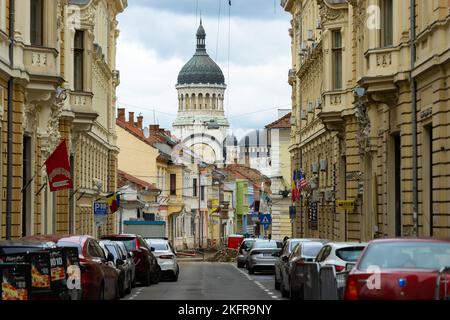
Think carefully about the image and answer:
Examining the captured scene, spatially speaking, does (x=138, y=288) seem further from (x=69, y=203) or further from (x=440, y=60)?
(x=69, y=203)

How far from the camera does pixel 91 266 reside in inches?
871

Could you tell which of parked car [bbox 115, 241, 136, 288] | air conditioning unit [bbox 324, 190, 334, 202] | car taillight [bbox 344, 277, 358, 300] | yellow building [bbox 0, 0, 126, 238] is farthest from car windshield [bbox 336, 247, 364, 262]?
air conditioning unit [bbox 324, 190, 334, 202]

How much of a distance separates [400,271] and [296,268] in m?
9.79

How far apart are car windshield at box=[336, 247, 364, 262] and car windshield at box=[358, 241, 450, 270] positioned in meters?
6.30

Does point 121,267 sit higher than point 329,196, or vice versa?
point 329,196

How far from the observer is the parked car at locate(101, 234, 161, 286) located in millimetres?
34719

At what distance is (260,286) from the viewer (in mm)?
34562

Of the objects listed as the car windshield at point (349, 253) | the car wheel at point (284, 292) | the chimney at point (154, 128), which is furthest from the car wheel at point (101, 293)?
the chimney at point (154, 128)

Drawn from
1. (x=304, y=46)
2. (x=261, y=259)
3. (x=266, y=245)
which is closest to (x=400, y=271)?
(x=261, y=259)

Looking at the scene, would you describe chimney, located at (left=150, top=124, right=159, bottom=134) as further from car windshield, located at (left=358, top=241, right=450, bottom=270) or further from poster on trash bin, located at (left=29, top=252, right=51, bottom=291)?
car windshield, located at (left=358, top=241, right=450, bottom=270)

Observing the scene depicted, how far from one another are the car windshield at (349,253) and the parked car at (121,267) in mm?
5858

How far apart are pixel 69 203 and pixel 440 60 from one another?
73.3 ft

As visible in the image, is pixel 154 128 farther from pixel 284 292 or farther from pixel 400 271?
pixel 400 271

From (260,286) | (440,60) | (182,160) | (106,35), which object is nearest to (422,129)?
(440,60)
